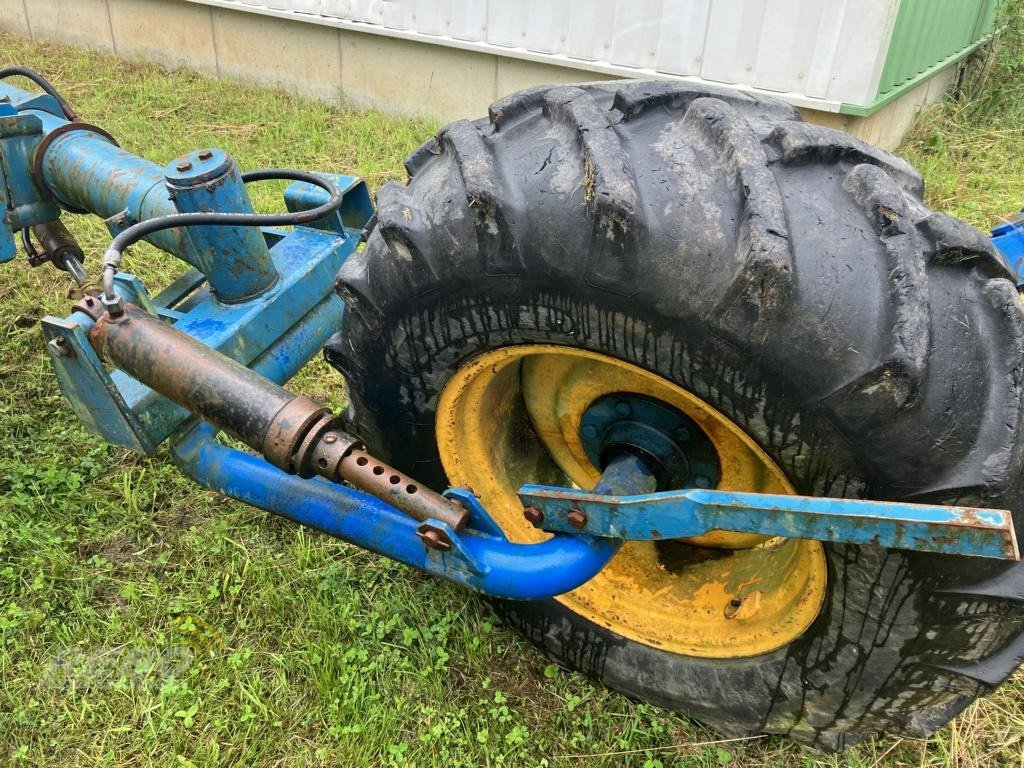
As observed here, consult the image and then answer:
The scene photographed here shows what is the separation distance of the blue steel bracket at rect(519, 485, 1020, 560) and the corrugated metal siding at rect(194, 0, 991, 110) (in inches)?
119

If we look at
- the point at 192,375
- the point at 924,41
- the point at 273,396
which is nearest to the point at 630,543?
the point at 273,396

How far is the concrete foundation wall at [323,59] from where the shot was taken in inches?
182

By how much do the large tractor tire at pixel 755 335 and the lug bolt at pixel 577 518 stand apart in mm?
276

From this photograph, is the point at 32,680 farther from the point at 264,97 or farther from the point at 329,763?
the point at 264,97

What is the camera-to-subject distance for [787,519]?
1153mm

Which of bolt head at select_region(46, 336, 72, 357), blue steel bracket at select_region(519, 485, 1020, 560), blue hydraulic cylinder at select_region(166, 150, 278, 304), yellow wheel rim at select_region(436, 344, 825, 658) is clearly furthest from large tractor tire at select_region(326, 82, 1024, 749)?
bolt head at select_region(46, 336, 72, 357)

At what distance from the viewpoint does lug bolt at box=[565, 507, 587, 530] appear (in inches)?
55.4

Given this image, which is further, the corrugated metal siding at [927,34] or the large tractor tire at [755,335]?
the corrugated metal siding at [927,34]

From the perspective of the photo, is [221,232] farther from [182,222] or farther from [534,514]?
[534,514]

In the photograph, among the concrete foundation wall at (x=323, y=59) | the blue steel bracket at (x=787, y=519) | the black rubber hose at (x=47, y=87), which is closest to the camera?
the blue steel bracket at (x=787, y=519)

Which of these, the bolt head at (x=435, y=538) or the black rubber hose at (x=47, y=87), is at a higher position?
the black rubber hose at (x=47, y=87)

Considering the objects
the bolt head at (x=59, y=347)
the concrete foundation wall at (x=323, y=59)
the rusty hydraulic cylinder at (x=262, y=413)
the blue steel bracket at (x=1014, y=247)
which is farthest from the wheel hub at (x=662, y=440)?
the concrete foundation wall at (x=323, y=59)

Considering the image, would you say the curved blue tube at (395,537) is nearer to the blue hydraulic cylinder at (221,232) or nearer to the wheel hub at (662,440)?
the wheel hub at (662,440)

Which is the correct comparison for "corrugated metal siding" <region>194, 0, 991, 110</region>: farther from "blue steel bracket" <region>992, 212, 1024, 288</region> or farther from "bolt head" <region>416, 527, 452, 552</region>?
"bolt head" <region>416, 527, 452, 552</region>
